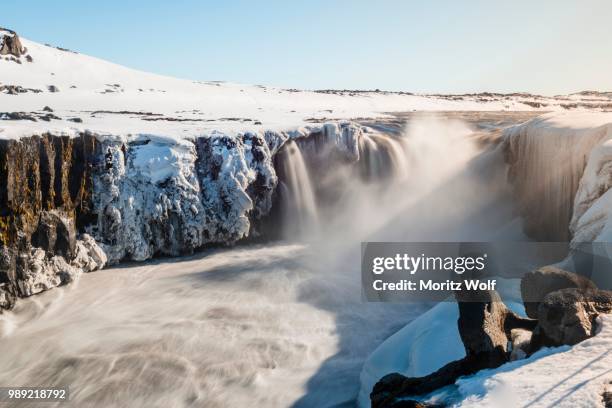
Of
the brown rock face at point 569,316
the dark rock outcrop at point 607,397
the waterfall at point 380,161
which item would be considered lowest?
the dark rock outcrop at point 607,397

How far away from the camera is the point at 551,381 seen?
3582 mm

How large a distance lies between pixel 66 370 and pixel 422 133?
43.6 ft

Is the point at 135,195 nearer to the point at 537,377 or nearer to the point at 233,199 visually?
the point at 233,199

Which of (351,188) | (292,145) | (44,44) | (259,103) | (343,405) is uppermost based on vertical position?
(44,44)

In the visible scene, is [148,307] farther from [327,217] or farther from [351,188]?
[351,188]

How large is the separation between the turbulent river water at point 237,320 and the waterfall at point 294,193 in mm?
111

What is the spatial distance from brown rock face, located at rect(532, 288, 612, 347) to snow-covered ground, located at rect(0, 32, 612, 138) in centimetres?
958

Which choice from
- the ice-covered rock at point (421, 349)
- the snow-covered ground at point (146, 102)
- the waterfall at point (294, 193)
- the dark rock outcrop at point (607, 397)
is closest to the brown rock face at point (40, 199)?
the snow-covered ground at point (146, 102)

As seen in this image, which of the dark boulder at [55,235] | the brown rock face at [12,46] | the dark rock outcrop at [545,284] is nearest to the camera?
the dark rock outcrop at [545,284]

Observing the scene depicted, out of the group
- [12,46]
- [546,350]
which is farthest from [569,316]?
[12,46]

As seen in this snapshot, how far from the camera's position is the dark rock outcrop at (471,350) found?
4.22 m

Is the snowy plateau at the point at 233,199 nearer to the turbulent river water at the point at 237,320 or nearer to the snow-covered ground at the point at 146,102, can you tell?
the turbulent river water at the point at 237,320

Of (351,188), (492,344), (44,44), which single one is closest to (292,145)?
(351,188)

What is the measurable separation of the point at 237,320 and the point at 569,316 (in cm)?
563
